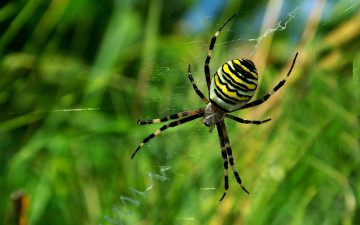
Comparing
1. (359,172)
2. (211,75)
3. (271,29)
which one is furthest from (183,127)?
(359,172)

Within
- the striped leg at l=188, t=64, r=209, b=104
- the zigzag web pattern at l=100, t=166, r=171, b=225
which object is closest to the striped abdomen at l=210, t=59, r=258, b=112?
Result: the striped leg at l=188, t=64, r=209, b=104

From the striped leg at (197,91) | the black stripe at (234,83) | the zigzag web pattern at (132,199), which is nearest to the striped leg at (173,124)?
the striped leg at (197,91)

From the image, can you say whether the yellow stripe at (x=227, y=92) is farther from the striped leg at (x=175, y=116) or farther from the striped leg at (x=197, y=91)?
the striped leg at (x=175, y=116)

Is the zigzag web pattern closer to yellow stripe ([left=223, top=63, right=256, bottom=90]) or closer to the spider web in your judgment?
the spider web


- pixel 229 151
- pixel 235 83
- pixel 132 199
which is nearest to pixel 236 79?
pixel 235 83

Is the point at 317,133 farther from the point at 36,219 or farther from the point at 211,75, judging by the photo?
the point at 36,219
